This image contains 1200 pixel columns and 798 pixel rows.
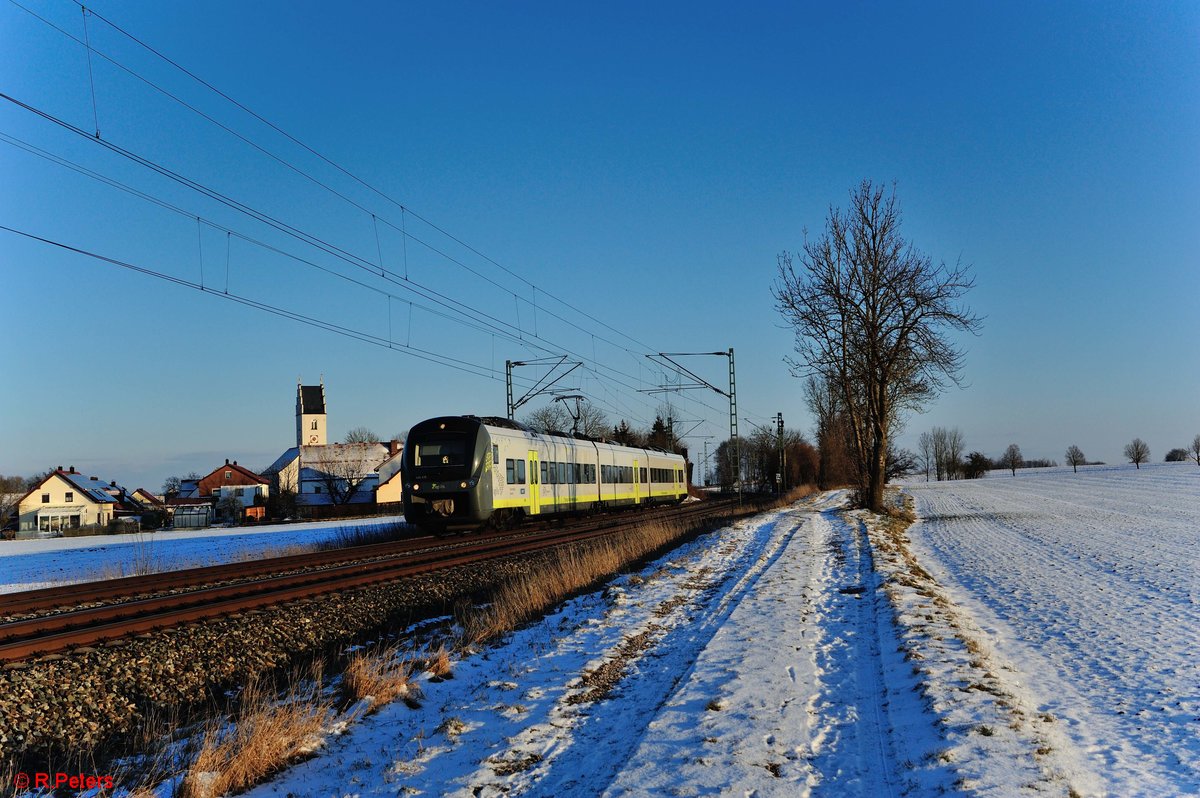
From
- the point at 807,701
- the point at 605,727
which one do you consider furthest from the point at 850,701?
the point at 605,727

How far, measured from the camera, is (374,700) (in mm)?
6188

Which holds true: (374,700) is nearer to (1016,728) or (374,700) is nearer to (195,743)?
(195,743)

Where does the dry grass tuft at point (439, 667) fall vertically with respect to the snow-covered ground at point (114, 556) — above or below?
above

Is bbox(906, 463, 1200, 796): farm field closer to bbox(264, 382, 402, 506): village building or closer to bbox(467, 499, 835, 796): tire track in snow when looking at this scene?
bbox(467, 499, 835, 796): tire track in snow

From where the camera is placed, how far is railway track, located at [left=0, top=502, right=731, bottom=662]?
354 inches

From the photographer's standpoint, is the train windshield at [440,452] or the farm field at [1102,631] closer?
the farm field at [1102,631]

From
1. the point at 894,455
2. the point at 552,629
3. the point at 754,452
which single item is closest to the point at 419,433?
the point at 552,629

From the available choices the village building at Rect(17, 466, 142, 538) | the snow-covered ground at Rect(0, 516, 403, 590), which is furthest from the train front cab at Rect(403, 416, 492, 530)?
the village building at Rect(17, 466, 142, 538)

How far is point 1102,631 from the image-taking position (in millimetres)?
9039

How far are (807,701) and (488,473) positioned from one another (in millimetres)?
16449

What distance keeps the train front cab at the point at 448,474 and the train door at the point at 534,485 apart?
3.40 metres

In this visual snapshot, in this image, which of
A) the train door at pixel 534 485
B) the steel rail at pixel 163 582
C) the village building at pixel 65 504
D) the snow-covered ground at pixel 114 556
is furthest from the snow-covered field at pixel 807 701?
the village building at pixel 65 504

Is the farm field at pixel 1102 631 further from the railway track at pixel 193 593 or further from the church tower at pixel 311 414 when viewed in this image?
the church tower at pixel 311 414

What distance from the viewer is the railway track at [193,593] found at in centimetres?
898
